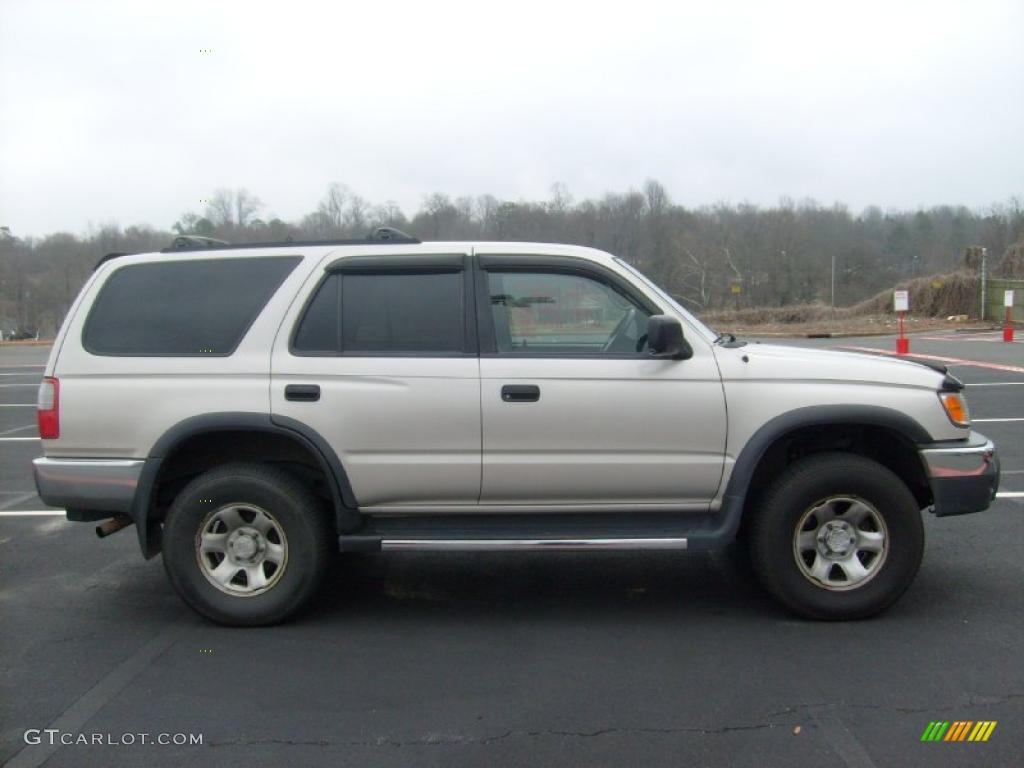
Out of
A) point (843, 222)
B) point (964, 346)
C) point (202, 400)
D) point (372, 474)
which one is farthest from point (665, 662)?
point (843, 222)

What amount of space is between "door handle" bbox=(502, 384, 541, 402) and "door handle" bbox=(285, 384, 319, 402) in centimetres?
96

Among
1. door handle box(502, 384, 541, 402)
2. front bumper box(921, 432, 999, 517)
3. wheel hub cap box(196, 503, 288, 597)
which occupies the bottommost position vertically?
wheel hub cap box(196, 503, 288, 597)

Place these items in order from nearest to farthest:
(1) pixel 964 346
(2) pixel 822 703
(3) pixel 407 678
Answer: (2) pixel 822 703, (3) pixel 407 678, (1) pixel 964 346

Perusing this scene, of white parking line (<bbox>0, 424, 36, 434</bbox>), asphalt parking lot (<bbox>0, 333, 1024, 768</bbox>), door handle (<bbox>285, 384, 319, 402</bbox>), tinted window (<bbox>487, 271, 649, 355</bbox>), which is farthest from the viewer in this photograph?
white parking line (<bbox>0, 424, 36, 434</bbox>)

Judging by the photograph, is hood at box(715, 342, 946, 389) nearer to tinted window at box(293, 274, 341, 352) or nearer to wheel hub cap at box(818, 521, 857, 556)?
wheel hub cap at box(818, 521, 857, 556)

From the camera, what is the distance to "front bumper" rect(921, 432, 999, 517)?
4629 mm

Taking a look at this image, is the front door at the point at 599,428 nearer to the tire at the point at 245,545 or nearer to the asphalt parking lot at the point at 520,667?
the asphalt parking lot at the point at 520,667

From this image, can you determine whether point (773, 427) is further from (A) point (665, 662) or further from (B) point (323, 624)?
(B) point (323, 624)

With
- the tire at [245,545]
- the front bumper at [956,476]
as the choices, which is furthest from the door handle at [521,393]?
the front bumper at [956,476]

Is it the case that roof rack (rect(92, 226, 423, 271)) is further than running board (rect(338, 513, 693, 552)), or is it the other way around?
roof rack (rect(92, 226, 423, 271))

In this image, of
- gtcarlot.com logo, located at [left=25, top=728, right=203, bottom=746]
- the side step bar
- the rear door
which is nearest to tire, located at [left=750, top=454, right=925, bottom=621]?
the side step bar

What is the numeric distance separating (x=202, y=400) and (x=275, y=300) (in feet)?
2.11

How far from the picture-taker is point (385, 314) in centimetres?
478

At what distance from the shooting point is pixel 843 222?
66.2 m
